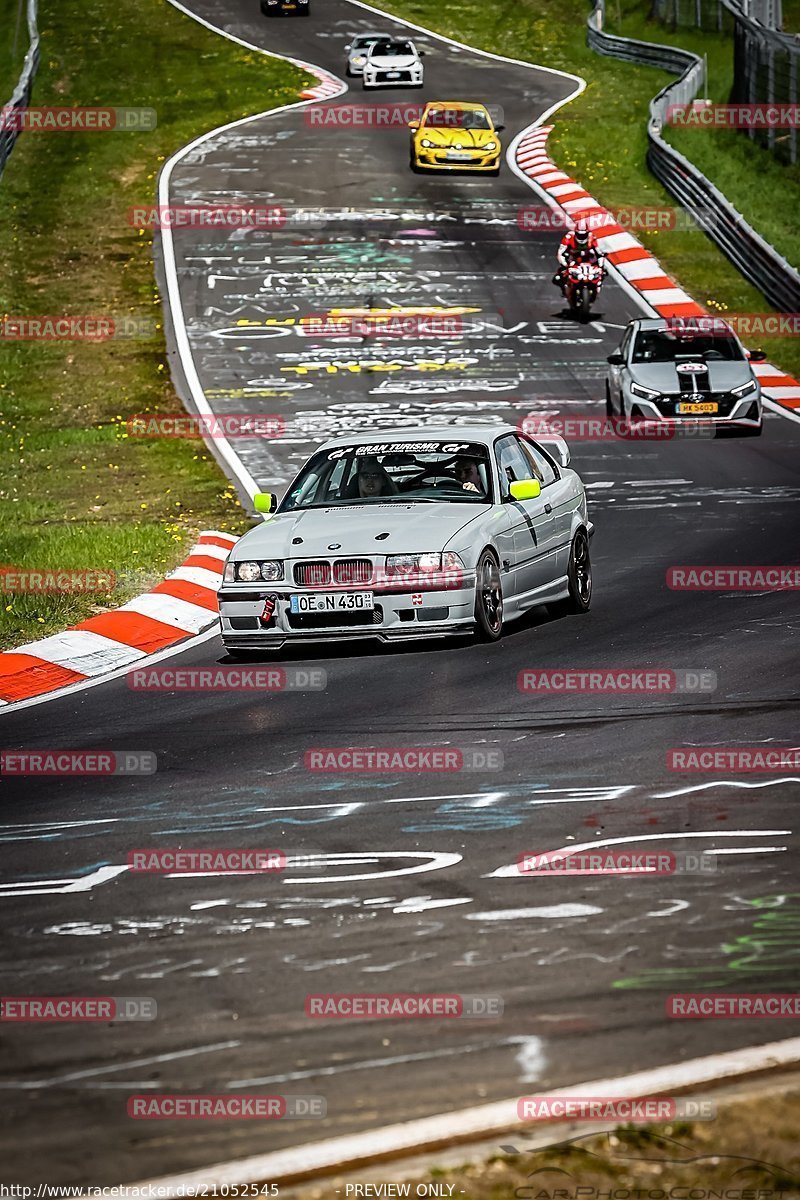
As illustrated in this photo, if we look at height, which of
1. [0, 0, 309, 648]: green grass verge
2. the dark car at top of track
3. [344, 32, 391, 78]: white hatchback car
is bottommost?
[0, 0, 309, 648]: green grass verge

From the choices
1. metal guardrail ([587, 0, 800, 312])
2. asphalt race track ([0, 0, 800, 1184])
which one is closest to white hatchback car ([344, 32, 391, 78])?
metal guardrail ([587, 0, 800, 312])

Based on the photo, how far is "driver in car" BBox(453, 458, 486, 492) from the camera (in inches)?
516

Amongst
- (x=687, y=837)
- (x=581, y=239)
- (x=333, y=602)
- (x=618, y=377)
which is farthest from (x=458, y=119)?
(x=687, y=837)

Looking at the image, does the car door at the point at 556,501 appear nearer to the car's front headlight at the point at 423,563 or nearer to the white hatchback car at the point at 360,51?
the car's front headlight at the point at 423,563

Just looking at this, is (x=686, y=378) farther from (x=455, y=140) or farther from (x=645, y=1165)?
(x=645, y=1165)

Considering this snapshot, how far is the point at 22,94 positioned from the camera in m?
43.6

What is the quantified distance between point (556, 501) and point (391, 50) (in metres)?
37.1

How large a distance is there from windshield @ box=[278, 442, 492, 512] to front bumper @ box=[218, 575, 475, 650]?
3.73 ft

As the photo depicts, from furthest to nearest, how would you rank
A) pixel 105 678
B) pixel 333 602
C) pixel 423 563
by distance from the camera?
pixel 105 678
pixel 333 602
pixel 423 563

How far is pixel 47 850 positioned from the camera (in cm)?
802

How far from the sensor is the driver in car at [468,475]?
13102 millimetres

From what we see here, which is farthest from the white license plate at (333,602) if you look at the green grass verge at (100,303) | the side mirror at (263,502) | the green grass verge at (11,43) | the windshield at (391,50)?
the windshield at (391,50)

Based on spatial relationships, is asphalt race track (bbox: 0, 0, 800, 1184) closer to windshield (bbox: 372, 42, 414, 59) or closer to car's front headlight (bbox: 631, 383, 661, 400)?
car's front headlight (bbox: 631, 383, 661, 400)

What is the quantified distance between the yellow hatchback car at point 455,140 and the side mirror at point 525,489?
27.1 metres
